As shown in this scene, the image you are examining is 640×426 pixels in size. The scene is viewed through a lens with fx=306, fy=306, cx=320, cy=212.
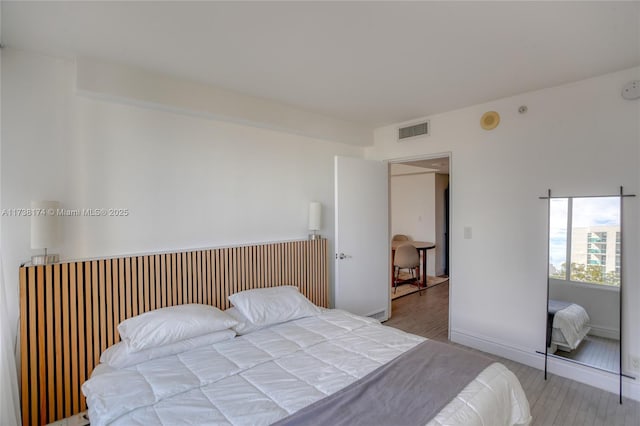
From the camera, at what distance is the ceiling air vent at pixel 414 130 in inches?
143

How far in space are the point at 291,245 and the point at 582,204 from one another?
2.67m

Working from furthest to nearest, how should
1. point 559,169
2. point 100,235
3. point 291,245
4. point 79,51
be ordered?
1. point 291,245
2. point 559,169
3. point 100,235
4. point 79,51

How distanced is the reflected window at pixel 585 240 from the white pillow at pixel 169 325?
2853 millimetres

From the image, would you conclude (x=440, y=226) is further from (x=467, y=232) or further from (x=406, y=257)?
(x=467, y=232)

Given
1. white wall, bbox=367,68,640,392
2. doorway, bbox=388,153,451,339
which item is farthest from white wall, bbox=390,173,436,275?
white wall, bbox=367,68,640,392

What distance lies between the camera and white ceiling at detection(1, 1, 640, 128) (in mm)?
1649

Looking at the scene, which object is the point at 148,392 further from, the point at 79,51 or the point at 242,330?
the point at 79,51

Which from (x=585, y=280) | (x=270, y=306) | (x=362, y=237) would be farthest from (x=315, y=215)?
(x=585, y=280)

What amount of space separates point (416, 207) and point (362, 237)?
3.68m

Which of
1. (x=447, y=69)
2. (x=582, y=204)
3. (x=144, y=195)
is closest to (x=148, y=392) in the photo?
(x=144, y=195)

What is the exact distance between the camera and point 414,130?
12.3ft

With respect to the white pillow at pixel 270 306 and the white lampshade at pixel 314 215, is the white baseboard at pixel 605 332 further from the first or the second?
the white lampshade at pixel 314 215

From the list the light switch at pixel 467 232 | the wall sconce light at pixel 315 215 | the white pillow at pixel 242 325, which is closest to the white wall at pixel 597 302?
the light switch at pixel 467 232

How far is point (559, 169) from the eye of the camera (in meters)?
2.73
